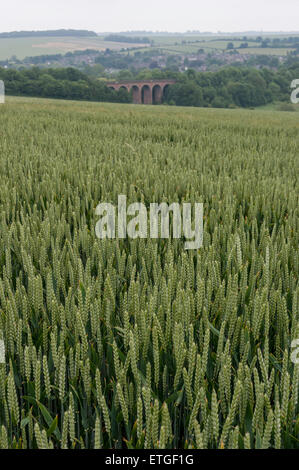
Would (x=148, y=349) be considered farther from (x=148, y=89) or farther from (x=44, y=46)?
(x=44, y=46)

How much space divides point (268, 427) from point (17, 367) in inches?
25.5

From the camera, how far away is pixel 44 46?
12212 centimetres

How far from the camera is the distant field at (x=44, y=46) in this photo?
110438mm

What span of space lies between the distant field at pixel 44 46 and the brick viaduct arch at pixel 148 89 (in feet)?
172

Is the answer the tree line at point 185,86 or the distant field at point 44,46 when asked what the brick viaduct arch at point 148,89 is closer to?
the tree line at point 185,86

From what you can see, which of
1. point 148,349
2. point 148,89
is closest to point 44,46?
point 148,89

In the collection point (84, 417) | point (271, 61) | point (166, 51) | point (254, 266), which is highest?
point (166, 51)

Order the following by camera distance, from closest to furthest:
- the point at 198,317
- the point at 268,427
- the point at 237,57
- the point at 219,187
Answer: the point at 268,427 → the point at 198,317 → the point at 219,187 → the point at 237,57

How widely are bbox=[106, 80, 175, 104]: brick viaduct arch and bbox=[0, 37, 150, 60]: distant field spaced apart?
5233 centimetres

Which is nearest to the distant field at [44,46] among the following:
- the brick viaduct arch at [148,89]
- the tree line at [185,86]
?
the brick viaduct arch at [148,89]

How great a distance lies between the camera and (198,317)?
1.19 metres

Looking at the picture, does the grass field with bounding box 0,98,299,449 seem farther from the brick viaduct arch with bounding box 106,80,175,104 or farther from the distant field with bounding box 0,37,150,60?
the distant field with bounding box 0,37,150,60
